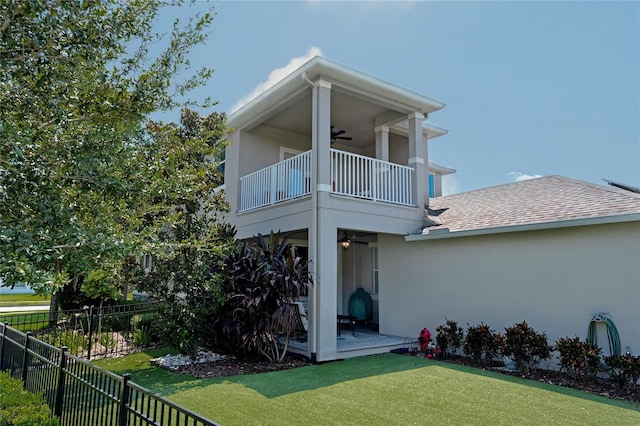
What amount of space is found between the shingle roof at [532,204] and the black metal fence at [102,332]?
7673mm

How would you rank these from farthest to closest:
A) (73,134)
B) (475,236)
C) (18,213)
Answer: (475,236)
(73,134)
(18,213)

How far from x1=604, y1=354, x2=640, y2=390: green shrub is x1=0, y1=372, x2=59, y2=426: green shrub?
7.84 meters

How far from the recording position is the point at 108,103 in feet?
15.5

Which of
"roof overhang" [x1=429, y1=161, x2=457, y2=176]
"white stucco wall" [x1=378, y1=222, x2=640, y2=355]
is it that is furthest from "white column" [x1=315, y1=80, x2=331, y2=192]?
"roof overhang" [x1=429, y1=161, x2=457, y2=176]

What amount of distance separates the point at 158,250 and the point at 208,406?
2.49 metres

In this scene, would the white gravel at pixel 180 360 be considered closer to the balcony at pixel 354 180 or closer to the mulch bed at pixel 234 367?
the mulch bed at pixel 234 367

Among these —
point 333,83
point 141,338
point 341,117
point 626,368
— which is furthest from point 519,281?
point 141,338

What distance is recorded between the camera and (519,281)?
336 inches

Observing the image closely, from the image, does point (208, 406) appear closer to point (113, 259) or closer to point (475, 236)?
point (113, 259)

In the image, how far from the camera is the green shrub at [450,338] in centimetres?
894

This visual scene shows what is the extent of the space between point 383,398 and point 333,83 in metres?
6.73

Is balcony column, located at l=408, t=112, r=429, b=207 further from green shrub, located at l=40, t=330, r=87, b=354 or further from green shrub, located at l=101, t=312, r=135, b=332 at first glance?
green shrub, located at l=40, t=330, r=87, b=354

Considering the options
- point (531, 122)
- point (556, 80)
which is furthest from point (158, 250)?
point (531, 122)

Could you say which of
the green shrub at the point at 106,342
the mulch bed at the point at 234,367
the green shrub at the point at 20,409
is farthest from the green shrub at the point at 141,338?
the green shrub at the point at 20,409
